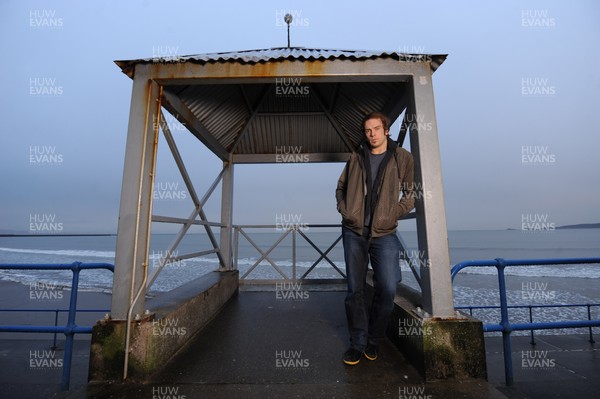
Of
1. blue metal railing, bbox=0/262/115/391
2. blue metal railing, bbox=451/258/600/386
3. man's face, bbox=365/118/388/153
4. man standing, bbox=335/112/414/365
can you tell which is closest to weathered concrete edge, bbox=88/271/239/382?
blue metal railing, bbox=0/262/115/391

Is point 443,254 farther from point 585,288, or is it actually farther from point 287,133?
point 585,288

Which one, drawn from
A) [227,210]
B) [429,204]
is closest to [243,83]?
[429,204]

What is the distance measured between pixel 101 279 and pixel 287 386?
68.7ft

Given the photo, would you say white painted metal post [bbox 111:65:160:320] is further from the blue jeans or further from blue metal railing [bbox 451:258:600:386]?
blue metal railing [bbox 451:258:600:386]

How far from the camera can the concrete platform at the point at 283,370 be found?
6.44 feet

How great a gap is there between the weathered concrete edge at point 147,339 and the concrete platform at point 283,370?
0.30 ft

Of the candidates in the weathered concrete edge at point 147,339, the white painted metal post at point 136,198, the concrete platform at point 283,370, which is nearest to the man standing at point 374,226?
the concrete platform at point 283,370

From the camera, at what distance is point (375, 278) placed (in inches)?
95.3

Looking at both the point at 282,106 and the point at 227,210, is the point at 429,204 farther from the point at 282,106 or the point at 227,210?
the point at 227,210

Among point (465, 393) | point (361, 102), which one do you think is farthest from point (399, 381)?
point (361, 102)

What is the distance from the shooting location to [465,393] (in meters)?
1.92

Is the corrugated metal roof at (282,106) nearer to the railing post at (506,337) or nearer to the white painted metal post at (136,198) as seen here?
the white painted metal post at (136,198)

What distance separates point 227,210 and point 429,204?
381 cm

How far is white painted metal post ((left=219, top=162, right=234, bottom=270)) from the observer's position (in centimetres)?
515
